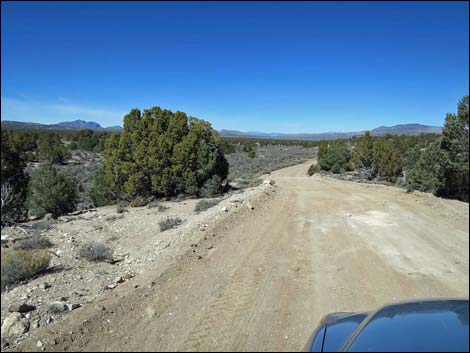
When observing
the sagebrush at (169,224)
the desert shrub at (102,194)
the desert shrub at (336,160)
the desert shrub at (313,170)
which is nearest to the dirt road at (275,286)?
the sagebrush at (169,224)

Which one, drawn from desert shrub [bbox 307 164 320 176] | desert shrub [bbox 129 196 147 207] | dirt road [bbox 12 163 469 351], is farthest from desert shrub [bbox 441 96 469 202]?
desert shrub [bbox 307 164 320 176]

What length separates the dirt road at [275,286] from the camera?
416cm

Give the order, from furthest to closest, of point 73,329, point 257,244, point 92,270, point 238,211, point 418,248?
point 238,211 < point 257,244 < point 92,270 < point 418,248 < point 73,329

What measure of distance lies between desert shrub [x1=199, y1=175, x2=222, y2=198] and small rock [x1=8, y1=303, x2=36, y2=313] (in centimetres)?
1388

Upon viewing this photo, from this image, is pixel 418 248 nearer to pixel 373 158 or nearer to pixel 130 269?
pixel 130 269

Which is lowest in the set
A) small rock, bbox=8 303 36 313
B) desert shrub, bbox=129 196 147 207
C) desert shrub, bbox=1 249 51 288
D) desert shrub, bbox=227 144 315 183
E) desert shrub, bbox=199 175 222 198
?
desert shrub, bbox=227 144 315 183

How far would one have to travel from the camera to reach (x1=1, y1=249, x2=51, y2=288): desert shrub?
5.61 metres

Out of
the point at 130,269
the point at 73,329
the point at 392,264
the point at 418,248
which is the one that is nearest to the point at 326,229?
the point at 392,264

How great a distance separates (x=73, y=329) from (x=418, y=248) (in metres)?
5.10

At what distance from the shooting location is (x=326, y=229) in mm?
9070

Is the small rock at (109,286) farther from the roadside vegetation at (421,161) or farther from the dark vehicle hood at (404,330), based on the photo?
the roadside vegetation at (421,161)

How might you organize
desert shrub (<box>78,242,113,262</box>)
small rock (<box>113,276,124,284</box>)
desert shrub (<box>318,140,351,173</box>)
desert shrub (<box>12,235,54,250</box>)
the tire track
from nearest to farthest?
the tire track, small rock (<box>113,276,124,284</box>), desert shrub (<box>78,242,113,262</box>), desert shrub (<box>12,235,54,250</box>), desert shrub (<box>318,140,351,173</box>)

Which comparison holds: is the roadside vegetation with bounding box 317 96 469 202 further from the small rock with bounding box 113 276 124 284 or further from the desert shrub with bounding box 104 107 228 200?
the desert shrub with bounding box 104 107 228 200

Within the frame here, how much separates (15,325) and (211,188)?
1484 centimetres
